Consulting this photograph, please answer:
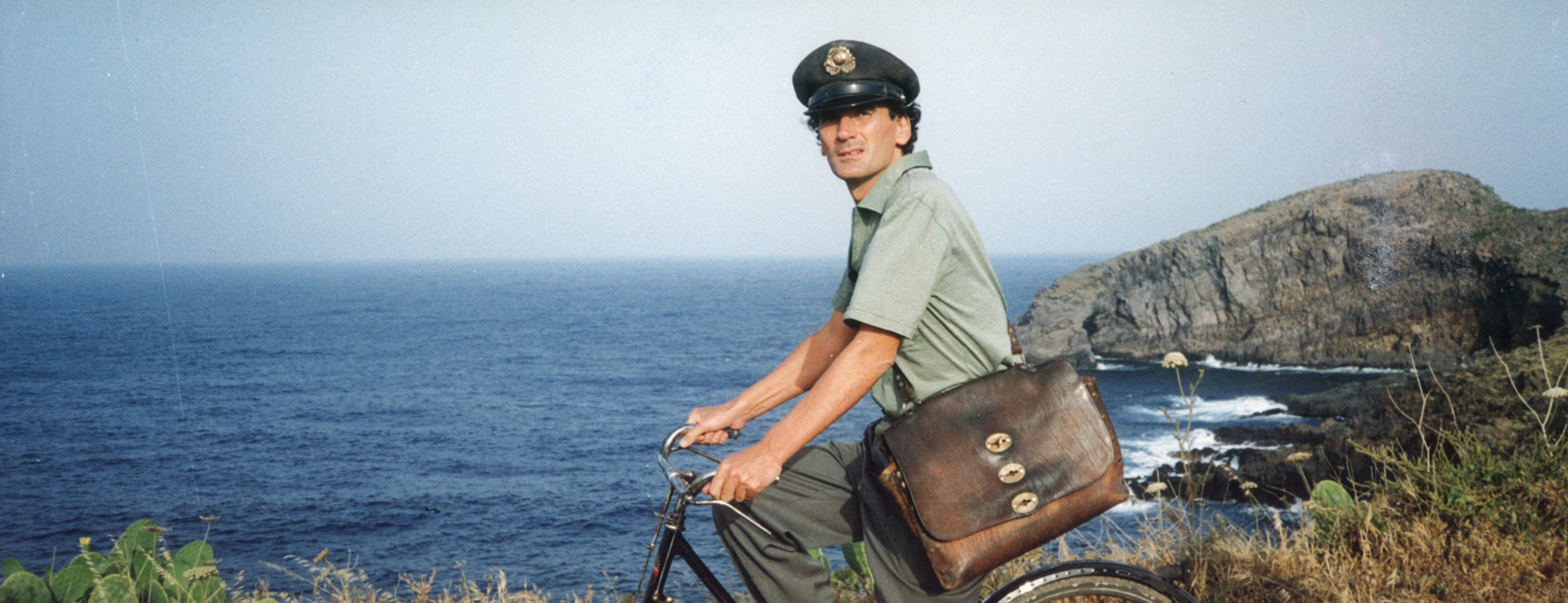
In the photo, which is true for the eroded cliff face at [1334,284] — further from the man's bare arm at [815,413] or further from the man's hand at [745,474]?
the man's hand at [745,474]

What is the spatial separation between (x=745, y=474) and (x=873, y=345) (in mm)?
422

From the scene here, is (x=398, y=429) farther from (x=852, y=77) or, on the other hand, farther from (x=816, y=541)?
(x=852, y=77)

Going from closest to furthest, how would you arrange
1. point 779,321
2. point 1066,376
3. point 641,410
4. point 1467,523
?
1. point 1066,376
2. point 1467,523
3. point 641,410
4. point 779,321

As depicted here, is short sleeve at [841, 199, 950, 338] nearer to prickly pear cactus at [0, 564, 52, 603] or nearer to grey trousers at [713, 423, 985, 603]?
grey trousers at [713, 423, 985, 603]

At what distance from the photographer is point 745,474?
2.09 meters

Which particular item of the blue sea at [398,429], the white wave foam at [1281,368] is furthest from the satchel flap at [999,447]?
the white wave foam at [1281,368]

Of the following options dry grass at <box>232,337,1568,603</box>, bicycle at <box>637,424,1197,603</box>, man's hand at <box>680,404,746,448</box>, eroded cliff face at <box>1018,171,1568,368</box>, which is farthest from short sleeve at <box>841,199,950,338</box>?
eroded cliff face at <box>1018,171,1568,368</box>

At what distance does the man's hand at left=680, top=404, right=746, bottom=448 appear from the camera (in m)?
2.69

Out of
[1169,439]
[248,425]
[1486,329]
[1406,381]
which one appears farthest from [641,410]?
[1486,329]

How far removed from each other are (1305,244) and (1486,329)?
20.6m

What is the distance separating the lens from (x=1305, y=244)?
85812mm

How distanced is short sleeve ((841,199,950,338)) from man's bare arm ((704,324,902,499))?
0.05 meters

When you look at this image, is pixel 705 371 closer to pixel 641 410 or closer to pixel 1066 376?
pixel 641 410

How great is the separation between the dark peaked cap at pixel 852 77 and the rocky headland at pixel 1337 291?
163 feet
